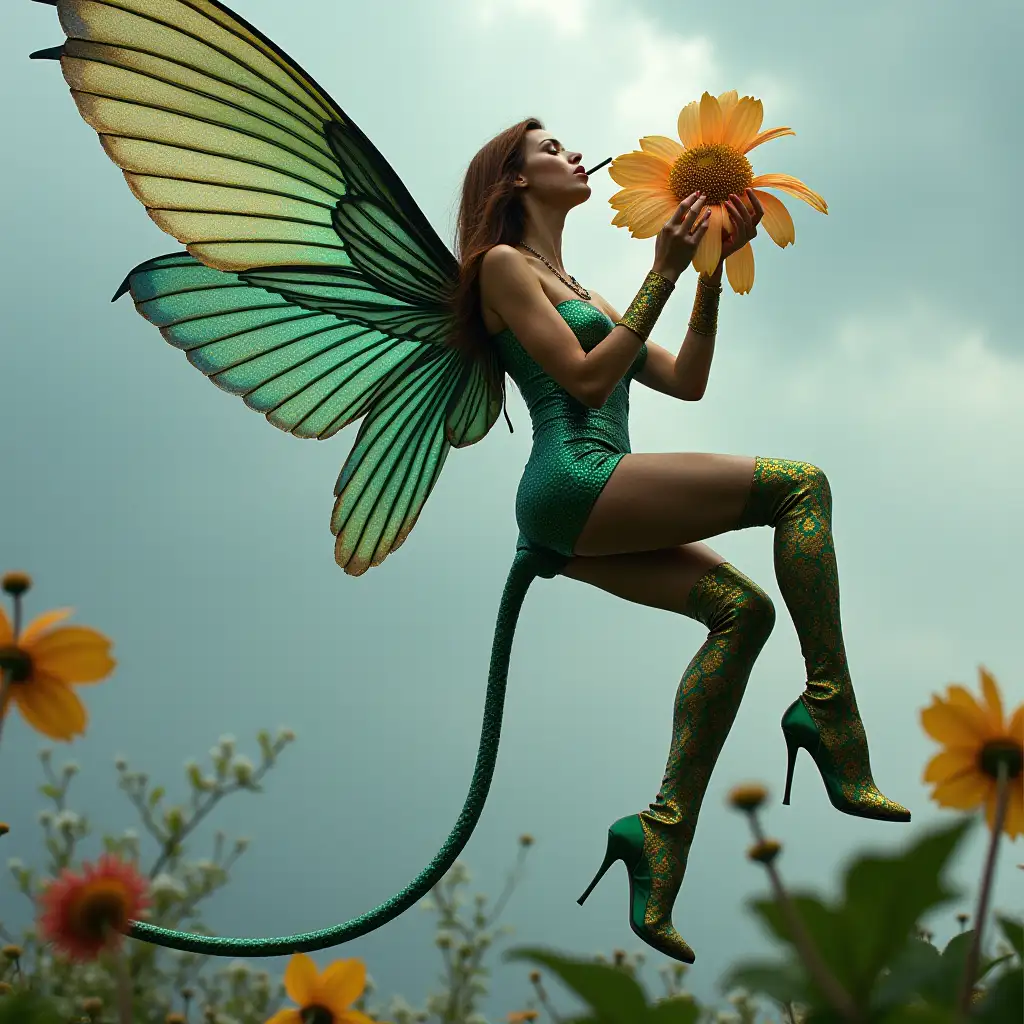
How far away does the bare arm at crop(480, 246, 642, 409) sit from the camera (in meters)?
2.30

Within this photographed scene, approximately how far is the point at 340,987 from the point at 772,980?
0.75 m

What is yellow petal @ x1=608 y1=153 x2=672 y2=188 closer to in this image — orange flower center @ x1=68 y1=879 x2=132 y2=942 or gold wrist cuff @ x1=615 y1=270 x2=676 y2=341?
gold wrist cuff @ x1=615 y1=270 x2=676 y2=341

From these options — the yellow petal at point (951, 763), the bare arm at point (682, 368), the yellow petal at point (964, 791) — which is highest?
the bare arm at point (682, 368)

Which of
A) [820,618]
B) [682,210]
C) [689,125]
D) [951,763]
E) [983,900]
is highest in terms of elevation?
[689,125]

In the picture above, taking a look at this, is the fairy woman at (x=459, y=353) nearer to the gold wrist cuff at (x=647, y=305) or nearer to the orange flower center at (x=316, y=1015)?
the gold wrist cuff at (x=647, y=305)

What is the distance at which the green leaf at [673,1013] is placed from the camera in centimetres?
53

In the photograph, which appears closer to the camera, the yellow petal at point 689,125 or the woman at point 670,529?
the woman at point 670,529

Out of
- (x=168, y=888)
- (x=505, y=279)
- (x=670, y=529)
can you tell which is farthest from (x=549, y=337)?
(x=168, y=888)

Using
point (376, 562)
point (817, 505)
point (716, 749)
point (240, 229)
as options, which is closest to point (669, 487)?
point (817, 505)

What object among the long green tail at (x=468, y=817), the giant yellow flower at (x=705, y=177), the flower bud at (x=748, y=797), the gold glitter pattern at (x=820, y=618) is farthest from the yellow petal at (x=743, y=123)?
the flower bud at (x=748, y=797)

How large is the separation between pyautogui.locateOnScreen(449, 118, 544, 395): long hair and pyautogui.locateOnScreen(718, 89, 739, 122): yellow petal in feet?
1.98

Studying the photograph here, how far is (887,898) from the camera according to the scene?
1.73 ft

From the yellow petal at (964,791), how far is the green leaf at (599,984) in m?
0.47

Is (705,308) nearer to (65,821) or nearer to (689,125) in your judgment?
(689,125)
